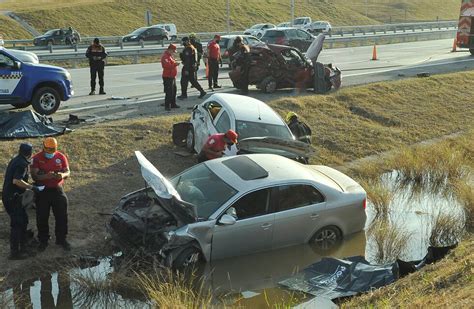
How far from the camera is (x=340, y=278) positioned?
8367 millimetres

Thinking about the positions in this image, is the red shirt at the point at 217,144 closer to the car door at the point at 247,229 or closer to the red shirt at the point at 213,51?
the car door at the point at 247,229

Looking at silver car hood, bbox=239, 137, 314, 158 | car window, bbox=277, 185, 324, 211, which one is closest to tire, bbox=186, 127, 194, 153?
silver car hood, bbox=239, 137, 314, 158

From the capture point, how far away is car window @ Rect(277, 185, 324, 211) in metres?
9.49

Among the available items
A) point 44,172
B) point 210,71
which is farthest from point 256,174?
point 210,71

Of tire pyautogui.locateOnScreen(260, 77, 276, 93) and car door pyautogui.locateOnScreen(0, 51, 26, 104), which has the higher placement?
car door pyautogui.locateOnScreen(0, 51, 26, 104)

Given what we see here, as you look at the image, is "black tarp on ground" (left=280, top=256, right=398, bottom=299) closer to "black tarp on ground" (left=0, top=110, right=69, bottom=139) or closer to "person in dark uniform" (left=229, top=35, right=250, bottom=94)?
"black tarp on ground" (left=0, top=110, right=69, bottom=139)

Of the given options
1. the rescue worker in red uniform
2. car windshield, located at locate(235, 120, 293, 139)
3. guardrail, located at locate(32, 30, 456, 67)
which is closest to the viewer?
the rescue worker in red uniform

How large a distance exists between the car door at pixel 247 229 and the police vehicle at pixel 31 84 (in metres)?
7.86

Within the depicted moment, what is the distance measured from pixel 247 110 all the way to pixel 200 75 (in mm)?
12604

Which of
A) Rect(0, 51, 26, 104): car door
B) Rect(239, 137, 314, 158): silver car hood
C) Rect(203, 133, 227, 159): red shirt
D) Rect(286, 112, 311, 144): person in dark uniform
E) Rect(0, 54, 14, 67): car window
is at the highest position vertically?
Rect(0, 54, 14, 67): car window

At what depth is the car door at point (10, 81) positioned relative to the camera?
1445 cm

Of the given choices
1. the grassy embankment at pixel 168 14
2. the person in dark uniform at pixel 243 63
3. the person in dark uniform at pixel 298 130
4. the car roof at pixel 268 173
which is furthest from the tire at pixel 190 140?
the grassy embankment at pixel 168 14

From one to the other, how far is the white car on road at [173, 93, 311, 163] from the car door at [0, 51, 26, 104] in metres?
4.06

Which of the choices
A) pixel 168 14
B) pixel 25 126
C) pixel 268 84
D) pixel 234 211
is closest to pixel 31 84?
pixel 25 126
